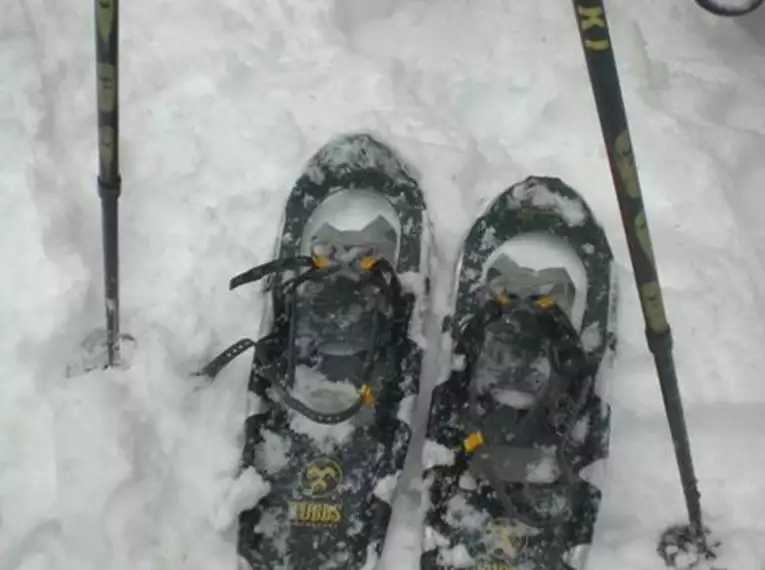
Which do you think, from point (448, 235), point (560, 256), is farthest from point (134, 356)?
point (560, 256)

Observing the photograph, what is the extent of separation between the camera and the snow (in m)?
1.09

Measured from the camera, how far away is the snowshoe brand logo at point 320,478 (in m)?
1.06

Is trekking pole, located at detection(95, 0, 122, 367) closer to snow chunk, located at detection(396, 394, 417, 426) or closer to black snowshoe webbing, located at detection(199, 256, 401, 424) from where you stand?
black snowshoe webbing, located at detection(199, 256, 401, 424)

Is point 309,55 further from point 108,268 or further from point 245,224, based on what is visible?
point 108,268

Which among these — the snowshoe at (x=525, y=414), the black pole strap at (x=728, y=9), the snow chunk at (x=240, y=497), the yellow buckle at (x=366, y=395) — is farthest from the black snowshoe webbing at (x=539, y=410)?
the black pole strap at (x=728, y=9)

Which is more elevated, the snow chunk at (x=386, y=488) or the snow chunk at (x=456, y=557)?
the snow chunk at (x=386, y=488)

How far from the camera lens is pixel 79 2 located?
140 centimetres

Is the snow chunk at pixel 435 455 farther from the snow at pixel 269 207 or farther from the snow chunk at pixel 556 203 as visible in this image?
the snow chunk at pixel 556 203

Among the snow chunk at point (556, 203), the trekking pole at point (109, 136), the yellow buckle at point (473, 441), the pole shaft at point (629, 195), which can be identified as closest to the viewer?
the pole shaft at point (629, 195)

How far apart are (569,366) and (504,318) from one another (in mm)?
83

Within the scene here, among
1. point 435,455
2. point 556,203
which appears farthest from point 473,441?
point 556,203

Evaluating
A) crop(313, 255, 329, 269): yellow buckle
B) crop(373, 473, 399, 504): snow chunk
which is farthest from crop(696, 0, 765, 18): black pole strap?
crop(373, 473, 399, 504): snow chunk

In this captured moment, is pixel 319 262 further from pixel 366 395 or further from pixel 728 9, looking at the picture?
pixel 728 9

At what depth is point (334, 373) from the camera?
1112 millimetres
